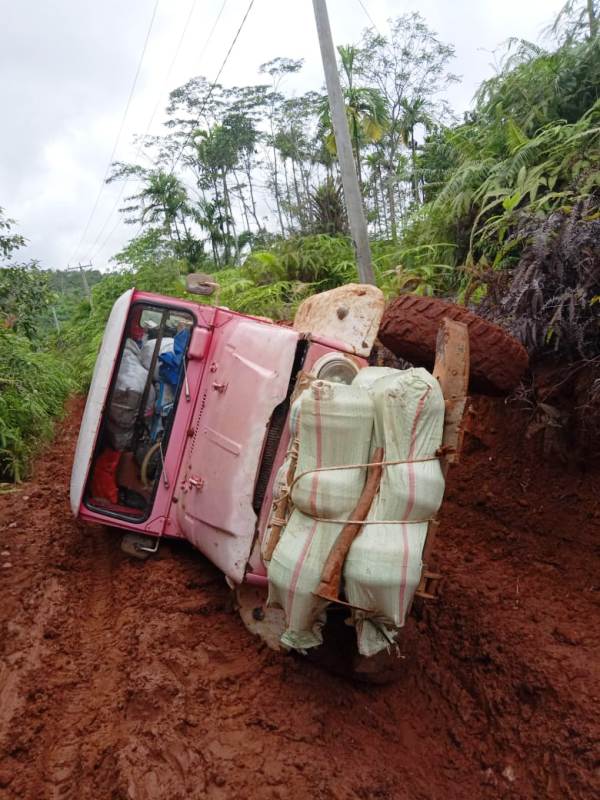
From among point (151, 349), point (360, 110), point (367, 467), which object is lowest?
point (367, 467)

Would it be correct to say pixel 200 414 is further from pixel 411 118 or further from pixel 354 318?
pixel 411 118

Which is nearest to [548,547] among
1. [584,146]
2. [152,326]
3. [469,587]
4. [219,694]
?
[469,587]

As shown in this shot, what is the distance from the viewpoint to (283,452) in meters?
3.26

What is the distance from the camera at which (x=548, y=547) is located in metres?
3.61

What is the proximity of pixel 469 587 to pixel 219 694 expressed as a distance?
147cm

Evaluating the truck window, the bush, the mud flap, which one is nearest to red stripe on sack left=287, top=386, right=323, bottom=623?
the mud flap

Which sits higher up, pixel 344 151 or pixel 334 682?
pixel 344 151

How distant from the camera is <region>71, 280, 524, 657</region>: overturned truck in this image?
7.50 feet

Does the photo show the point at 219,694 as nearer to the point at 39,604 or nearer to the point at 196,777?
the point at 196,777

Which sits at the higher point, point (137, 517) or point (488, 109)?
point (488, 109)

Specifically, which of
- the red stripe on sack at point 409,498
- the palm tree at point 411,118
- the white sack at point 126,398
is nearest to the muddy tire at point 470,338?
the red stripe on sack at point 409,498

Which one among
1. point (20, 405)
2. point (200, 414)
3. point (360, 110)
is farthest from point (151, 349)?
point (360, 110)

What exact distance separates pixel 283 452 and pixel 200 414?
84 cm

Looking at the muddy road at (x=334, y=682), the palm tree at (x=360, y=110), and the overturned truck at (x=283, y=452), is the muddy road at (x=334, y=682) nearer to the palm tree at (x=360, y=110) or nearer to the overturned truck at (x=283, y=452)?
the overturned truck at (x=283, y=452)
